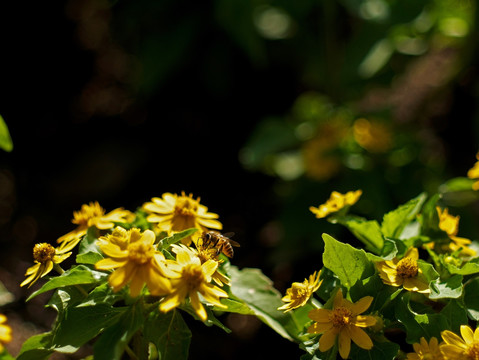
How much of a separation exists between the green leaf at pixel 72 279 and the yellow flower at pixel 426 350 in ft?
1.90

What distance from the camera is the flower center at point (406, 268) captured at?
3.59 feet

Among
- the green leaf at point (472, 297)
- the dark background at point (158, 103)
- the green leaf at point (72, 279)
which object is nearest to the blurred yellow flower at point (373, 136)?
the dark background at point (158, 103)

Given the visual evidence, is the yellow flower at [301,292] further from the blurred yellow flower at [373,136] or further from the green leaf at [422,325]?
the blurred yellow flower at [373,136]

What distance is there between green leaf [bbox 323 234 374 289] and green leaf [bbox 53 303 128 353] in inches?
15.3

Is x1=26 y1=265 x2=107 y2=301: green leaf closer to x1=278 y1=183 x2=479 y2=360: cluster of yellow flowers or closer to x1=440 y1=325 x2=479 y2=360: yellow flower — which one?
x1=278 y1=183 x2=479 y2=360: cluster of yellow flowers

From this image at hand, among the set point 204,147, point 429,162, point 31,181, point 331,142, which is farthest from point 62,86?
point 429,162

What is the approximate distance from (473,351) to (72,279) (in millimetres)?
703

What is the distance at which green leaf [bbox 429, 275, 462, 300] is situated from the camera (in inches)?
41.1

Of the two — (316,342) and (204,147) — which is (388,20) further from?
(316,342)

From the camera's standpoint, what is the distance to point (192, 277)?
99 centimetres

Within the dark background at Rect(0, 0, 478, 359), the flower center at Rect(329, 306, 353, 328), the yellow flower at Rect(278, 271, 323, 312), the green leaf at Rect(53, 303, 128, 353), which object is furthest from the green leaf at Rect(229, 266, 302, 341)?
the dark background at Rect(0, 0, 478, 359)

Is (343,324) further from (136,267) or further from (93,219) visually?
(93,219)

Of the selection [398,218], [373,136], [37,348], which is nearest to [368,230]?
[398,218]

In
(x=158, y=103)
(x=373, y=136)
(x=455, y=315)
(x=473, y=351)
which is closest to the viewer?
(x=473, y=351)
